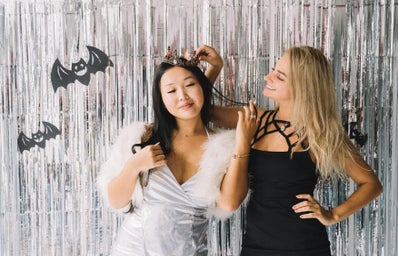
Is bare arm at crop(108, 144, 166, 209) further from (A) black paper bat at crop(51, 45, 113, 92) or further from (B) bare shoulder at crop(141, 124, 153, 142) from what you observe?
(A) black paper bat at crop(51, 45, 113, 92)

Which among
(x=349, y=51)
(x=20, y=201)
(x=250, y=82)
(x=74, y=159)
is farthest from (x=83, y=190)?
(x=349, y=51)

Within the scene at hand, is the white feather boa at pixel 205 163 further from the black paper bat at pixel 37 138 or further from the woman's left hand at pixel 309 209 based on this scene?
the black paper bat at pixel 37 138

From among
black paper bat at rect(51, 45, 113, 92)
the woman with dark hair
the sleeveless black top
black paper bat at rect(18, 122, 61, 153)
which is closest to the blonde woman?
the sleeveless black top

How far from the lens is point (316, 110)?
65.9 inches

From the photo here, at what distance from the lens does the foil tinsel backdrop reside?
2061 mm

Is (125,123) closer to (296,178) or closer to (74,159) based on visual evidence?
(74,159)

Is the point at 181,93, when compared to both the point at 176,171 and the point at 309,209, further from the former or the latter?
the point at 309,209

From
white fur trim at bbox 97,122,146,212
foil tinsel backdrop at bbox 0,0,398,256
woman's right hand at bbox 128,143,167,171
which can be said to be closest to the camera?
woman's right hand at bbox 128,143,167,171

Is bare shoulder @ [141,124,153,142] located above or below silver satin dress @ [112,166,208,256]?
above

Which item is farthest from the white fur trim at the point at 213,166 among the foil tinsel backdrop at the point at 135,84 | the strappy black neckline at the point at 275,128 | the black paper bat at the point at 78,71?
the black paper bat at the point at 78,71

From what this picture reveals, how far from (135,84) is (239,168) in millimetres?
716

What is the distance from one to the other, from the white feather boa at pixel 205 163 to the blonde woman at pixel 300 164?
5.0 inches

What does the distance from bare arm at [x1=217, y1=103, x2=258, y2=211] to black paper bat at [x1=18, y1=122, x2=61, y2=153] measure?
92 cm

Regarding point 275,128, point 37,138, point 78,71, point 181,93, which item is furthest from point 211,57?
point 37,138
